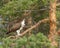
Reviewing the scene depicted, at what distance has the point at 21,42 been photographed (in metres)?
4.74

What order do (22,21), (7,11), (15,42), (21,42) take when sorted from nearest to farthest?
(21,42) < (15,42) < (7,11) < (22,21)

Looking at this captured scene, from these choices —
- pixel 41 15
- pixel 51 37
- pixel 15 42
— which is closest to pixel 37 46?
pixel 15 42

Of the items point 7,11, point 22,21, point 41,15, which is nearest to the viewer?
point 7,11

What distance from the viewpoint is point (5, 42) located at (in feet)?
16.1

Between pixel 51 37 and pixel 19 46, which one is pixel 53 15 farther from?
pixel 19 46

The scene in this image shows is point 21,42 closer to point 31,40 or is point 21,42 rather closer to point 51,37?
point 31,40

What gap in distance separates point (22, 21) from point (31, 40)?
1835 mm

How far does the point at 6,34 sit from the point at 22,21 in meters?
0.50

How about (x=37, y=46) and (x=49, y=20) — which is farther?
(x=49, y=20)

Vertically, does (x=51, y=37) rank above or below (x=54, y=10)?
below

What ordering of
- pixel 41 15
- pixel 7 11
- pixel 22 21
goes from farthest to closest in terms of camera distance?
pixel 41 15 → pixel 22 21 → pixel 7 11

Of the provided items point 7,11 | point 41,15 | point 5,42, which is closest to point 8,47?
point 5,42

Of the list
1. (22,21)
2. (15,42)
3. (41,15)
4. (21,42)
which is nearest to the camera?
(21,42)

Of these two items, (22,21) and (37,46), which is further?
(22,21)
